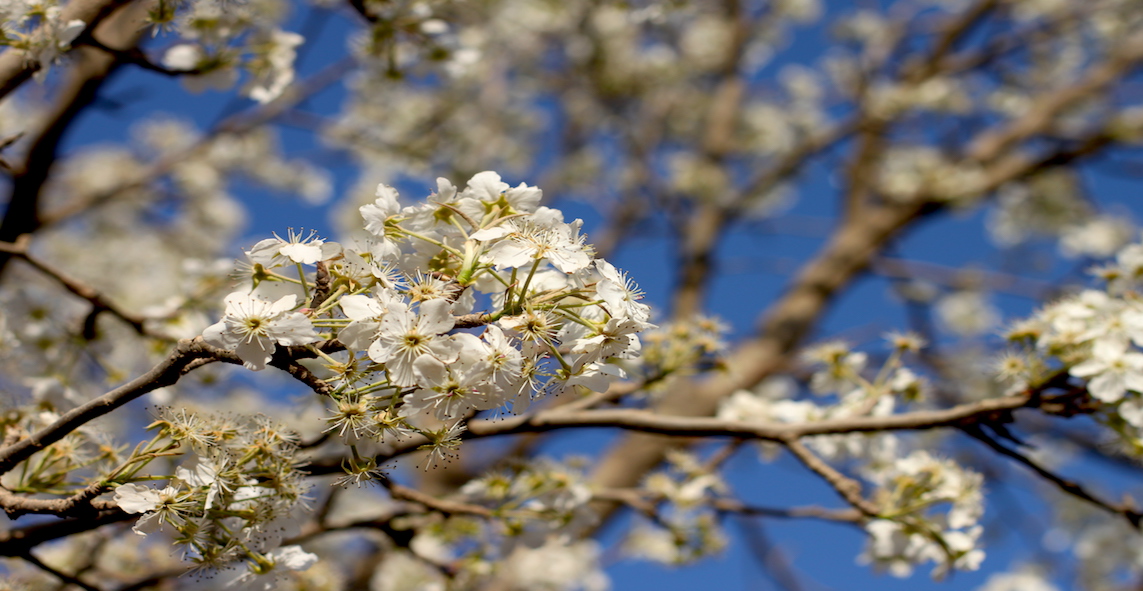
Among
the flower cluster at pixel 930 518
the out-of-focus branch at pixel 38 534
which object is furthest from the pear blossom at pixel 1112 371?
the out-of-focus branch at pixel 38 534

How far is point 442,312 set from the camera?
127cm

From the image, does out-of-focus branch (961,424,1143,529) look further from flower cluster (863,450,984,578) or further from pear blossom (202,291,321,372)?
pear blossom (202,291,321,372)

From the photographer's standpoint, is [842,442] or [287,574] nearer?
[287,574]

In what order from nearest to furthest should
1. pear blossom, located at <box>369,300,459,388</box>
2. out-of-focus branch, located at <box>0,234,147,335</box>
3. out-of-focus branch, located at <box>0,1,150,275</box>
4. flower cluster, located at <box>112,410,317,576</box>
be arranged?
pear blossom, located at <box>369,300,459,388</box>
flower cluster, located at <box>112,410,317,576</box>
out-of-focus branch, located at <box>0,234,147,335</box>
out-of-focus branch, located at <box>0,1,150,275</box>

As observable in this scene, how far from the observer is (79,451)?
183cm

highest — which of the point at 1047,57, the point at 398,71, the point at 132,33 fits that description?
the point at 1047,57

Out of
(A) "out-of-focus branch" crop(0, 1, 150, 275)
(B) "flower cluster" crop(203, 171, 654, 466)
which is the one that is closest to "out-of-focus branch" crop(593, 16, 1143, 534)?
(A) "out-of-focus branch" crop(0, 1, 150, 275)

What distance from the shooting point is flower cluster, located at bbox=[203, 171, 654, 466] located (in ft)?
4.17

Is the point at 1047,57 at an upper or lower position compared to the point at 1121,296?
upper

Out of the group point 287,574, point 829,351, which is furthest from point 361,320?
point 829,351

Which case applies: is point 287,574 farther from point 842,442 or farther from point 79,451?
point 842,442

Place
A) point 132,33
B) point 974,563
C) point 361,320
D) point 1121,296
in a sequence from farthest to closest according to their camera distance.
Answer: point 132,33 → point 1121,296 → point 974,563 → point 361,320

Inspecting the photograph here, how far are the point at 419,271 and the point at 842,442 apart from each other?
71.4 inches

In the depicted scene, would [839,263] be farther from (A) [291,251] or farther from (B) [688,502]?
(A) [291,251]
